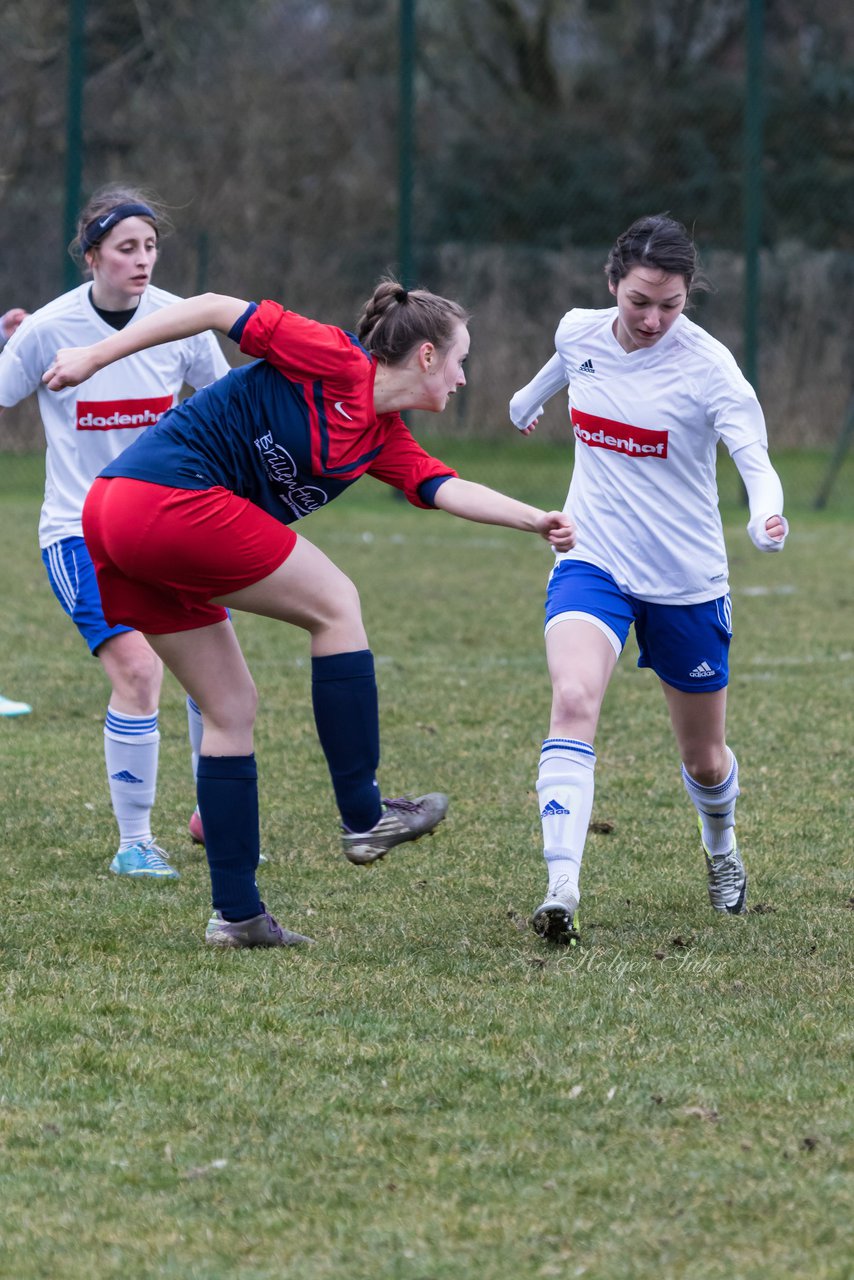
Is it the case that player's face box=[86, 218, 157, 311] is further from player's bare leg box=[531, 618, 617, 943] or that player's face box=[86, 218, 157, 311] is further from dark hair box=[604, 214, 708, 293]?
player's bare leg box=[531, 618, 617, 943]

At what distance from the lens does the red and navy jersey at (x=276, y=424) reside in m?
4.16

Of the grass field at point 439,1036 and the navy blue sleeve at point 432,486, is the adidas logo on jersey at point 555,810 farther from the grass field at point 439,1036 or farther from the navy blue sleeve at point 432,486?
the navy blue sleeve at point 432,486

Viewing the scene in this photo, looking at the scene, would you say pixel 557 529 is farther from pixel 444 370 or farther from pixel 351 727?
pixel 351 727

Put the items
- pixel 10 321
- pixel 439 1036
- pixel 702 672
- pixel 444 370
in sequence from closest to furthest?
pixel 439 1036 < pixel 444 370 < pixel 702 672 < pixel 10 321

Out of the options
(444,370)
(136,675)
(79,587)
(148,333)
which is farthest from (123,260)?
(444,370)

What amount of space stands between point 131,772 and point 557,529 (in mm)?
2014

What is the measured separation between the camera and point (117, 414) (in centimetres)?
575

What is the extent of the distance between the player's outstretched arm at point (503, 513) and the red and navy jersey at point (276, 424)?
225mm

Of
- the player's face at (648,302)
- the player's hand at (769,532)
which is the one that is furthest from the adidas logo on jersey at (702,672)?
the player's face at (648,302)

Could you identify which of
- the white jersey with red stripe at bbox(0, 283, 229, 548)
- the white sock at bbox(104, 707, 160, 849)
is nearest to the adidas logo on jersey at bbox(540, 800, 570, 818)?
the white sock at bbox(104, 707, 160, 849)

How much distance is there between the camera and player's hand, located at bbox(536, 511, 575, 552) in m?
4.19

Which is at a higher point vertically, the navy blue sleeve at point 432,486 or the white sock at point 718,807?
the navy blue sleeve at point 432,486

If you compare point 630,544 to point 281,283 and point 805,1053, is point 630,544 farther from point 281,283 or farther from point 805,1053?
point 281,283

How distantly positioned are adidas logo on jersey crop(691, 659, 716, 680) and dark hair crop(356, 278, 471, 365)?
1.16 metres
